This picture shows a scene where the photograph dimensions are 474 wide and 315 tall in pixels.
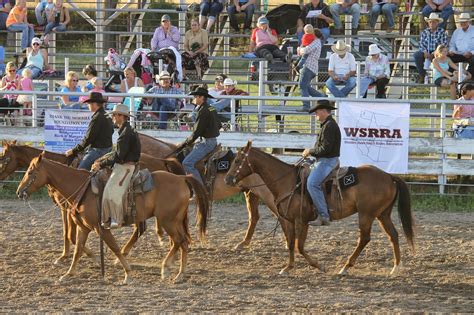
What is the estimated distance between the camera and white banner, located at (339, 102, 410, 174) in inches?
646

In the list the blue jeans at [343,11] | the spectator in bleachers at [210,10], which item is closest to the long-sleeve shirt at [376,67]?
the blue jeans at [343,11]

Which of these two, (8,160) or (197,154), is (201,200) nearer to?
(197,154)

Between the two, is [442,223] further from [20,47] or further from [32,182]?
[20,47]

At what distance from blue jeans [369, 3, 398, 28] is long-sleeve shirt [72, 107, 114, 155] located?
398 inches

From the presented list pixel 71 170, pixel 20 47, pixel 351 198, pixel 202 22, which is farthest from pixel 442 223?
pixel 20 47

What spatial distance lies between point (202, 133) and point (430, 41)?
7.65 meters

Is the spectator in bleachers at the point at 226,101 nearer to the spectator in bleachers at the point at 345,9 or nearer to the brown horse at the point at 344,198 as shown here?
the spectator in bleachers at the point at 345,9

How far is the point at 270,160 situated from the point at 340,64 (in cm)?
651

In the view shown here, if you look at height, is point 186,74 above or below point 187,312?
above

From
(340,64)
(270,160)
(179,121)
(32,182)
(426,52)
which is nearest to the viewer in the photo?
(32,182)

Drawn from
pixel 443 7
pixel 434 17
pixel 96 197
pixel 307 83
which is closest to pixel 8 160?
pixel 96 197

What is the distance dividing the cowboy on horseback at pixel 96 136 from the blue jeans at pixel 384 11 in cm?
1010

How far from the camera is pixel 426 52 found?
789 inches

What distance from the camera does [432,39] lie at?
1994cm
